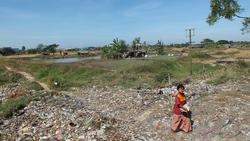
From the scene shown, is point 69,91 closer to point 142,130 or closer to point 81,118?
point 81,118

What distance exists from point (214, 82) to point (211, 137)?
11564mm

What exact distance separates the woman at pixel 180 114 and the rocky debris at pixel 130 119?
255 mm

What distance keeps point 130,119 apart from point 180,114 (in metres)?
3.56

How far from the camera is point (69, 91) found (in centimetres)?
2850

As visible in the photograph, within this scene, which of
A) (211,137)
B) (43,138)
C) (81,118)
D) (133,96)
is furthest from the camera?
(133,96)

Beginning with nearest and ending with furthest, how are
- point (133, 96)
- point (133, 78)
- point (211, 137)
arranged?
point (211, 137) < point (133, 96) < point (133, 78)

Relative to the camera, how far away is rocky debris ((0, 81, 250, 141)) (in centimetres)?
1370

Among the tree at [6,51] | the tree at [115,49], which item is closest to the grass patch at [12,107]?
the tree at [115,49]

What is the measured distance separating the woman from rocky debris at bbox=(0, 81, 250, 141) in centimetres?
26

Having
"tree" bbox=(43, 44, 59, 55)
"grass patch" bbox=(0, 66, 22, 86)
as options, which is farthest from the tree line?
"grass patch" bbox=(0, 66, 22, 86)

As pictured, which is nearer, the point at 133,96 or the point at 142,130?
the point at 142,130

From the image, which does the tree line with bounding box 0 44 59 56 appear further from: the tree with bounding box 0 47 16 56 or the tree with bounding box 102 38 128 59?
the tree with bounding box 102 38 128 59

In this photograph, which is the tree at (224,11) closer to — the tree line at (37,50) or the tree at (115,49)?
the tree at (115,49)

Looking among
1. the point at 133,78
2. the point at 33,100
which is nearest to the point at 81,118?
the point at 33,100
